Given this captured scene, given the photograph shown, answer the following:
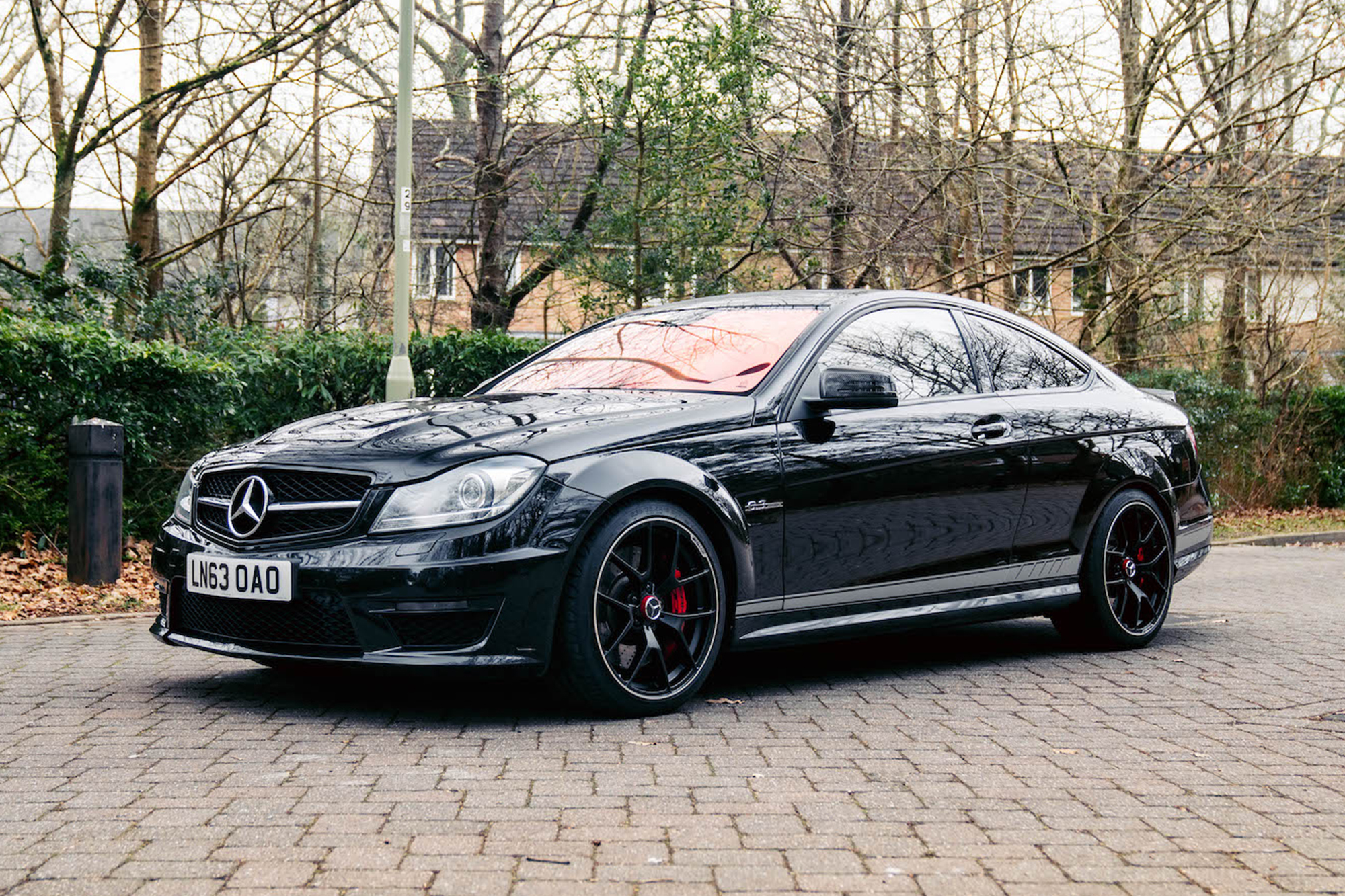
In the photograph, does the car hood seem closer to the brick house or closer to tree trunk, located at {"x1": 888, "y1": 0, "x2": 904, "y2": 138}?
the brick house

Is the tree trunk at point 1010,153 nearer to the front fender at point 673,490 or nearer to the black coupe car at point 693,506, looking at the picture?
the black coupe car at point 693,506

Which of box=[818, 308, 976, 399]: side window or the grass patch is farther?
the grass patch

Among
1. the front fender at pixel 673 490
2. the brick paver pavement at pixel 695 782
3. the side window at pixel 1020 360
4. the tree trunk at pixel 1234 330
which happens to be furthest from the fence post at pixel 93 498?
the tree trunk at pixel 1234 330

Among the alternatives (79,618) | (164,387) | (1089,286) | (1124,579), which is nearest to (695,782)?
(1124,579)

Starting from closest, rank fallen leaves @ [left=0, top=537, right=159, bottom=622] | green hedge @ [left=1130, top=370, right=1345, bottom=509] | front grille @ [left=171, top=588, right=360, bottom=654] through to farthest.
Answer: front grille @ [left=171, top=588, right=360, bottom=654]
fallen leaves @ [left=0, top=537, right=159, bottom=622]
green hedge @ [left=1130, top=370, right=1345, bottom=509]

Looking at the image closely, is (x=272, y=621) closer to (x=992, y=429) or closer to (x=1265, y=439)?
(x=992, y=429)

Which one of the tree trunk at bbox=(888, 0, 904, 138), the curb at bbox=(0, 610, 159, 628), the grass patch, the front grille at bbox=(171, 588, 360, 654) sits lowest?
the grass patch

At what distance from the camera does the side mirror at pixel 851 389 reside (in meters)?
5.73

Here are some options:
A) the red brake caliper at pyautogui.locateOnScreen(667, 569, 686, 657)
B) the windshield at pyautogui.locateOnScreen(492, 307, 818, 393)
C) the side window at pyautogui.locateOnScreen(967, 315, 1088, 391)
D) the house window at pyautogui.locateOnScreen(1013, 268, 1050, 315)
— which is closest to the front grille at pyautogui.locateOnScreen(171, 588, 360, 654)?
the red brake caliper at pyautogui.locateOnScreen(667, 569, 686, 657)

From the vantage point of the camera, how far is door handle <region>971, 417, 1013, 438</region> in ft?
21.1

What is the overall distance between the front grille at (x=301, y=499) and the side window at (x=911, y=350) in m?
2.04

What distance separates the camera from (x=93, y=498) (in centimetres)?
885

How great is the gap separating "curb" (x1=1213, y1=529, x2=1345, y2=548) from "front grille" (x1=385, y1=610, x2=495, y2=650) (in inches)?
492


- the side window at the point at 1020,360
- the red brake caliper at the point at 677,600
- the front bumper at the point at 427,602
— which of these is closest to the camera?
the front bumper at the point at 427,602
